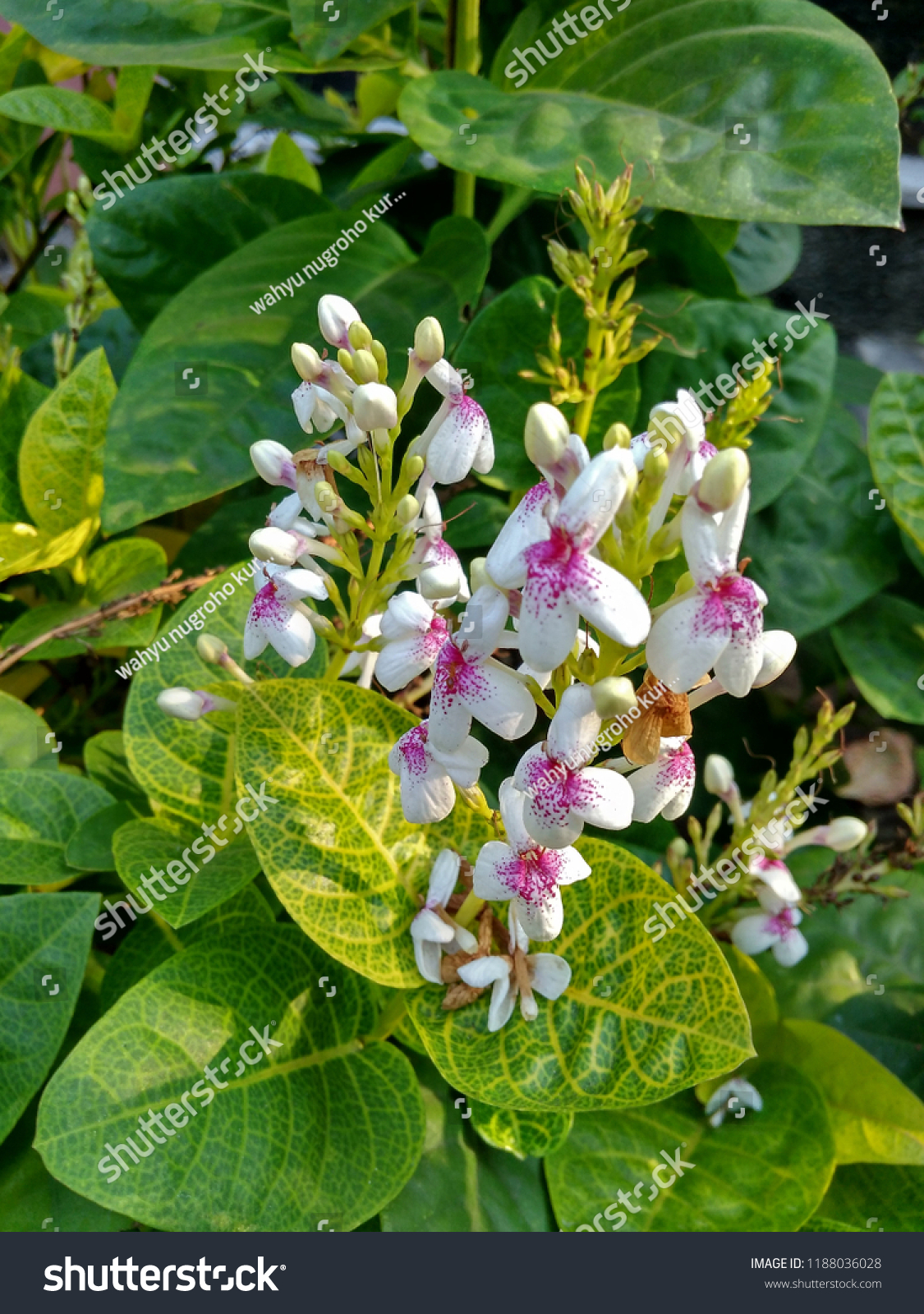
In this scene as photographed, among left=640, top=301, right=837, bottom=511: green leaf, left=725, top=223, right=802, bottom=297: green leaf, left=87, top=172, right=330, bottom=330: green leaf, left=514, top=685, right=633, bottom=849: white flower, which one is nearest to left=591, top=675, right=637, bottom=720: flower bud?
left=514, top=685, right=633, bottom=849: white flower

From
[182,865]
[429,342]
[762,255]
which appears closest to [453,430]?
[429,342]

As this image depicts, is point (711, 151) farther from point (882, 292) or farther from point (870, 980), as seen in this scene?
point (882, 292)

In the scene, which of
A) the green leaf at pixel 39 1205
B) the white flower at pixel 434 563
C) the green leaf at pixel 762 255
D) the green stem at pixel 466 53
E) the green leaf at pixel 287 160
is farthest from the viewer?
the green leaf at pixel 762 255

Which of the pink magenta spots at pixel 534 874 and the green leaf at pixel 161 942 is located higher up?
the pink magenta spots at pixel 534 874

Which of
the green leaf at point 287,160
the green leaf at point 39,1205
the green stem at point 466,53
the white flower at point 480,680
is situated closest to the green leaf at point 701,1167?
the green leaf at point 39,1205

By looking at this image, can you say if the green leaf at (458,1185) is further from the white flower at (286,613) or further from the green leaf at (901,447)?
the green leaf at (901,447)

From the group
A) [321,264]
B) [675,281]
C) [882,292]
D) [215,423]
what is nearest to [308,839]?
[215,423]
